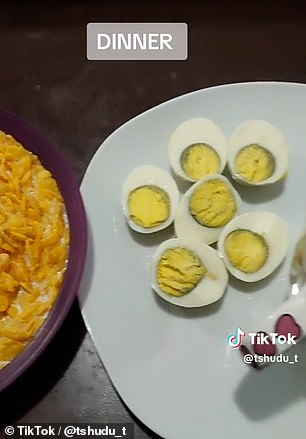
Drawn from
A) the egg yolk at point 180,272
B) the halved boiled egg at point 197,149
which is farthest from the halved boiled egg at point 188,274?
the halved boiled egg at point 197,149

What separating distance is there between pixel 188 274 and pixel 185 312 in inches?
2.2

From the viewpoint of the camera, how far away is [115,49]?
104cm

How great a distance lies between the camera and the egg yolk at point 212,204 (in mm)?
918

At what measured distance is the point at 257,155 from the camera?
94cm

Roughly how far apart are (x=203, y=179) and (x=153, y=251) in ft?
0.39

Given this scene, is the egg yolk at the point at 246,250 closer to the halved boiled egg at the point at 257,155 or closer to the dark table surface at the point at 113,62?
the halved boiled egg at the point at 257,155

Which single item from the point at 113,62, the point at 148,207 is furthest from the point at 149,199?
the point at 113,62

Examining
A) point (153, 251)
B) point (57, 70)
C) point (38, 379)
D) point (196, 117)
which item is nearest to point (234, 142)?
point (196, 117)

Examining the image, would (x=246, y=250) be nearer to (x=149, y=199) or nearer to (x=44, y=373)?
(x=149, y=199)

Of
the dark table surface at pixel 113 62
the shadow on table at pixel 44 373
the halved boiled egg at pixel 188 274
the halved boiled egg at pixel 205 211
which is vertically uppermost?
the dark table surface at pixel 113 62

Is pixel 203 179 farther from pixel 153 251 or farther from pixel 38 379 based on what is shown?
pixel 38 379

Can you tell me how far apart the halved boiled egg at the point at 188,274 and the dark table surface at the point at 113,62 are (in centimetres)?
19

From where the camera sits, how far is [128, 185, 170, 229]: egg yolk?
92 cm

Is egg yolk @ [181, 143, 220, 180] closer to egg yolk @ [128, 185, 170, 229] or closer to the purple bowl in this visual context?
egg yolk @ [128, 185, 170, 229]
